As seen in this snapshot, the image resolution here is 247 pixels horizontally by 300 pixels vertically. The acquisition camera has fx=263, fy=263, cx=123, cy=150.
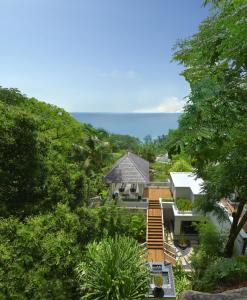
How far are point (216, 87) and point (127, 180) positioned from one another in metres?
18.0

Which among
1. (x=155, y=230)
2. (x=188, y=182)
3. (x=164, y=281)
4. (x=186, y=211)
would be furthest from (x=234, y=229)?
(x=188, y=182)

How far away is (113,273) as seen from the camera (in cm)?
902

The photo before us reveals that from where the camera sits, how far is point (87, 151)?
24.4 metres

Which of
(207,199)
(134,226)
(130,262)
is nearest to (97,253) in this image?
(130,262)

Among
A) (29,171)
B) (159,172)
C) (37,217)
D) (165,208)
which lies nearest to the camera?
(37,217)

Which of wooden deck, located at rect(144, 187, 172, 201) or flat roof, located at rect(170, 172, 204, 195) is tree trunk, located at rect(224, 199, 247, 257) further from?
wooden deck, located at rect(144, 187, 172, 201)

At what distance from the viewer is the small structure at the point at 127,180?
2262 cm

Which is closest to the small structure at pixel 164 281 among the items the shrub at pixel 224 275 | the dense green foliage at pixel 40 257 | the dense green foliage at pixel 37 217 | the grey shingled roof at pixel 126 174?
the shrub at pixel 224 275

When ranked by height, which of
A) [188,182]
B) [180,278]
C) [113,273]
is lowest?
[180,278]

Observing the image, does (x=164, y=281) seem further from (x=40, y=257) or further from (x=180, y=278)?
(x=40, y=257)

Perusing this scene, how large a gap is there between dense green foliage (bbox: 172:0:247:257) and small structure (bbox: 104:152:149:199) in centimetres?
1492

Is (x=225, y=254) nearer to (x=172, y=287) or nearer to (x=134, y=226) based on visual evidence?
(x=172, y=287)

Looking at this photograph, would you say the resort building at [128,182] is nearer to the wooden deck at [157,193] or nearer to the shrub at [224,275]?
the wooden deck at [157,193]

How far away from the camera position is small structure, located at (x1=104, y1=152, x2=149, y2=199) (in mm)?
22625
